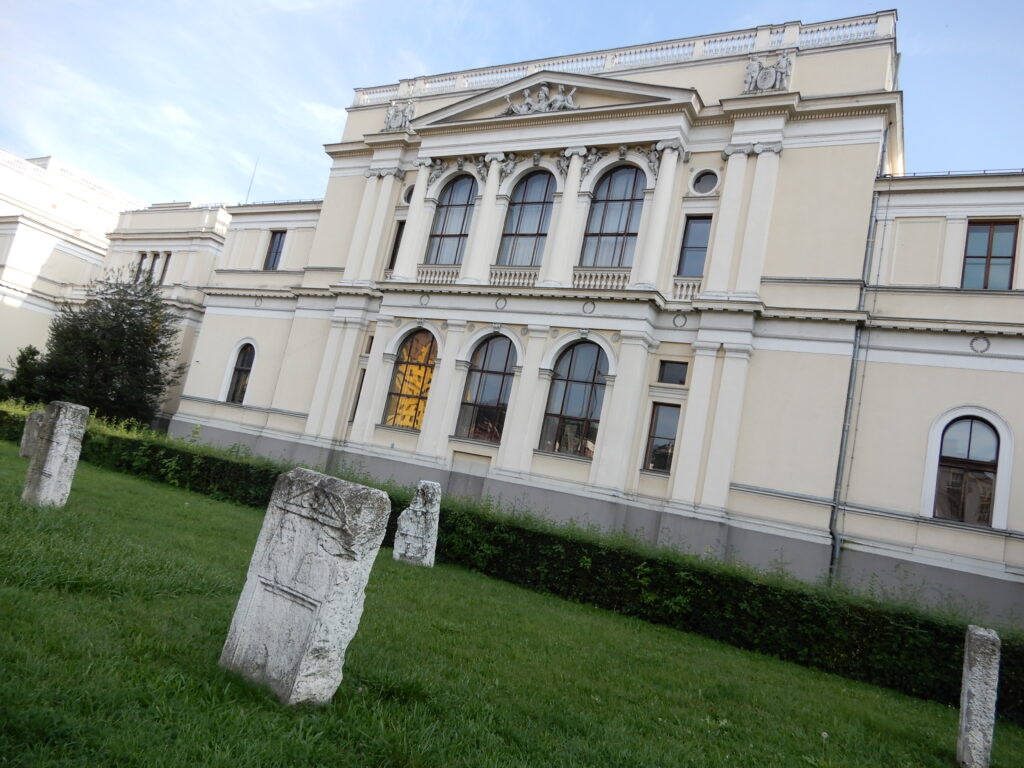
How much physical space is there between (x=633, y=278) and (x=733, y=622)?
37.4ft

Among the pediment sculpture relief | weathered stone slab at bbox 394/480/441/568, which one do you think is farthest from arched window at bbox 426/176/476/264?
weathered stone slab at bbox 394/480/441/568

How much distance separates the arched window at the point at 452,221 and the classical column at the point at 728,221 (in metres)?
8.52

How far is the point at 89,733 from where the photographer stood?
152 inches

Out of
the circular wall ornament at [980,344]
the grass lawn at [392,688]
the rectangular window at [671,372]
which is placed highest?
the circular wall ornament at [980,344]

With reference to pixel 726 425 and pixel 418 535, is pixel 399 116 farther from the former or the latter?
pixel 418 535

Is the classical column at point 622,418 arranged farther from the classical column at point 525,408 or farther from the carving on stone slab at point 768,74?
the carving on stone slab at point 768,74

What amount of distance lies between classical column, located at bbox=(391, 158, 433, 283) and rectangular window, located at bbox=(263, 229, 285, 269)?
808 centimetres

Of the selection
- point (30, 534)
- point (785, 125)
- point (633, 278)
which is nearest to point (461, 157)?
point (633, 278)

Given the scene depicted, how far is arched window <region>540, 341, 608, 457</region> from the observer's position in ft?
65.6

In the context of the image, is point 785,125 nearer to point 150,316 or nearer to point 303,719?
point 303,719

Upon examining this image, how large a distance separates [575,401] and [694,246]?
5933 mm

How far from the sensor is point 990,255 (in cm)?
1741

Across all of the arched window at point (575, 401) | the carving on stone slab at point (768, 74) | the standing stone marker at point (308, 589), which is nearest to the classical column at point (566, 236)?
the arched window at point (575, 401)

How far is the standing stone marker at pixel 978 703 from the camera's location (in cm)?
647
